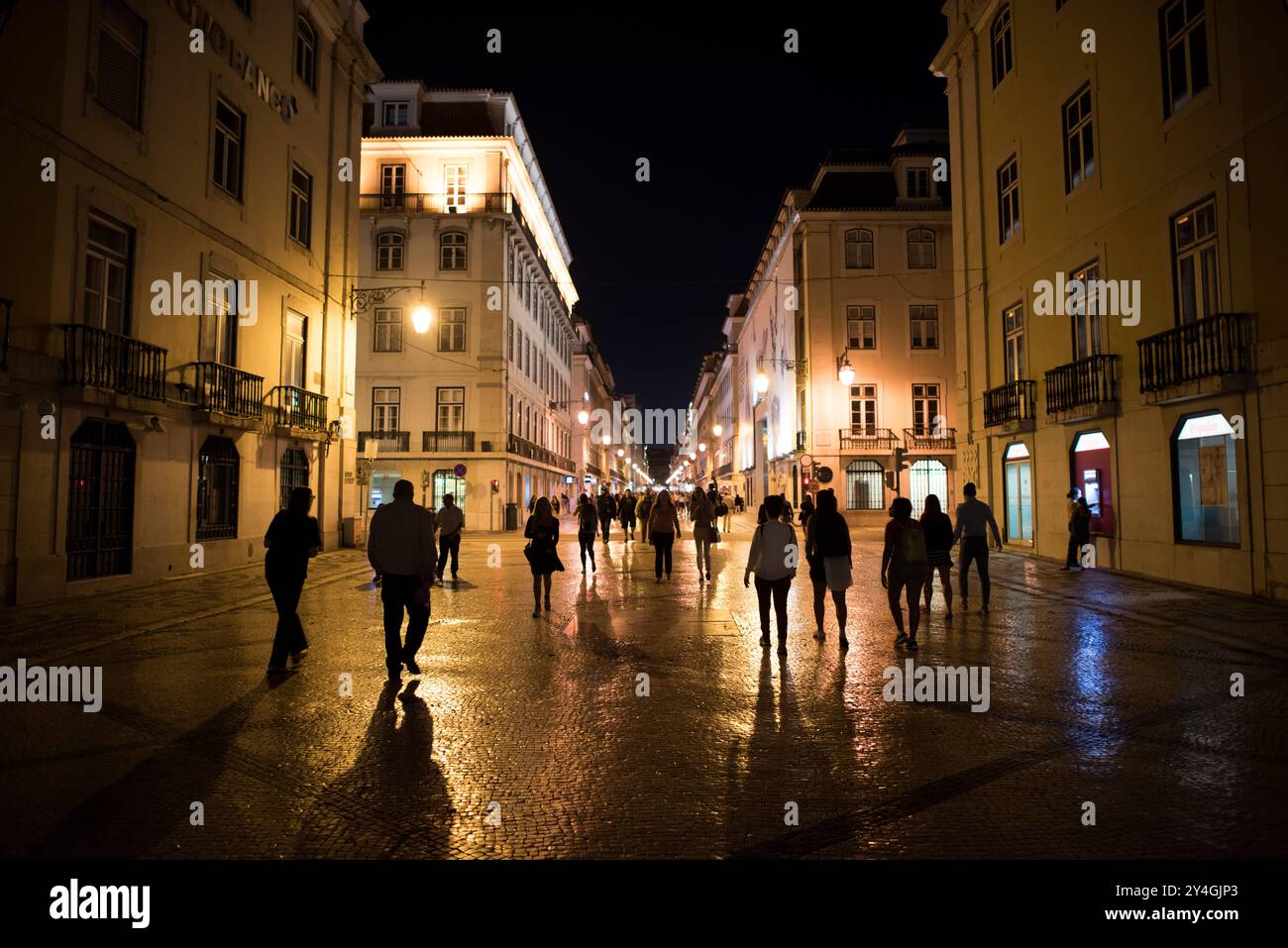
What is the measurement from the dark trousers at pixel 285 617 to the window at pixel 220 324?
1132 cm

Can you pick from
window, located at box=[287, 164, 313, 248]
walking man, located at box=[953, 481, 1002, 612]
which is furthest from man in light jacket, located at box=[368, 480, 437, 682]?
window, located at box=[287, 164, 313, 248]

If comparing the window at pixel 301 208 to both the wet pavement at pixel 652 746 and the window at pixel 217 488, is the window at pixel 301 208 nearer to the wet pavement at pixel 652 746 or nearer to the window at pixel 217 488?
the window at pixel 217 488

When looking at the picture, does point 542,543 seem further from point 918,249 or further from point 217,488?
point 918,249

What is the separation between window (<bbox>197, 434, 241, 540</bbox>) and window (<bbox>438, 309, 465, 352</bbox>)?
61.5 ft

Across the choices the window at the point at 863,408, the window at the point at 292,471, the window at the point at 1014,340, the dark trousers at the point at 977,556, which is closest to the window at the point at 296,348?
the window at the point at 292,471

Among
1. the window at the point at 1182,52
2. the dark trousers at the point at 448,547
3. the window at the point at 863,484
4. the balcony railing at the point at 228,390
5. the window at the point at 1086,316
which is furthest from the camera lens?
the window at the point at 863,484

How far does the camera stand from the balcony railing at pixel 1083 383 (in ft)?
51.2

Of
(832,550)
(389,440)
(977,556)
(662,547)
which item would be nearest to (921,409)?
(389,440)

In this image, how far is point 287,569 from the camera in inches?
302

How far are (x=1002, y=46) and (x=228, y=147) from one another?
2057 centimetres

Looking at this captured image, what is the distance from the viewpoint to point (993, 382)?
21.6 metres

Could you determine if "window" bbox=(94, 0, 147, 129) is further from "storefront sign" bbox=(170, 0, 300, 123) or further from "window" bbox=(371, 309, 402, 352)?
"window" bbox=(371, 309, 402, 352)

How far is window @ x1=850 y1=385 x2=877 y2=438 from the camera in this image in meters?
38.4
